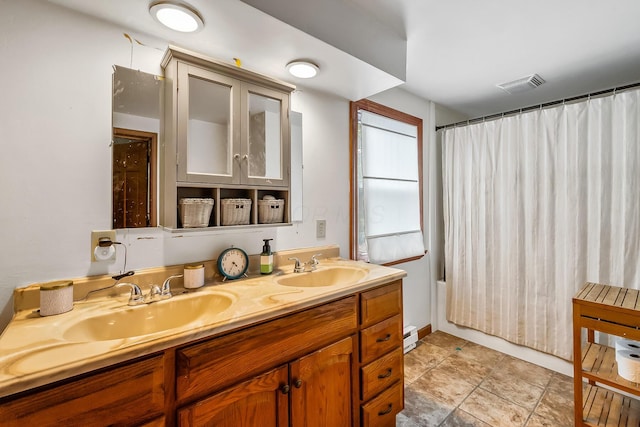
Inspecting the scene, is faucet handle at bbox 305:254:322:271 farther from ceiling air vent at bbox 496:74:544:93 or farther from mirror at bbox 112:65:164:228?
ceiling air vent at bbox 496:74:544:93

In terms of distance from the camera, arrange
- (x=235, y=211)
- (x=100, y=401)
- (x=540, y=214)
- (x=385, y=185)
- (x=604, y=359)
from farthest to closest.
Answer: (x=385, y=185) < (x=540, y=214) < (x=604, y=359) < (x=235, y=211) < (x=100, y=401)

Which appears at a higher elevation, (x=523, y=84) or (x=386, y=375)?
(x=523, y=84)

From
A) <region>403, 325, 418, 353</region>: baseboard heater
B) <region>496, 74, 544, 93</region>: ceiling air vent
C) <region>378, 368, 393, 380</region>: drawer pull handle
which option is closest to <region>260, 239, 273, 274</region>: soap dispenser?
<region>378, 368, 393, 380</region>: drawer pull handle

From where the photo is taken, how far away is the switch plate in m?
1.86

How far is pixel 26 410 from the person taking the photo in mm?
629

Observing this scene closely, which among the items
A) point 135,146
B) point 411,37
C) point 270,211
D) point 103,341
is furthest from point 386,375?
point 411,37

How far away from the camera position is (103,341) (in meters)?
0.79

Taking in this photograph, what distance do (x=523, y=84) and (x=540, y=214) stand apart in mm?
1025

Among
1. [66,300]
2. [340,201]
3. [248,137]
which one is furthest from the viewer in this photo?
[340,201]

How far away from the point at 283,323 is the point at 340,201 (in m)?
1.09

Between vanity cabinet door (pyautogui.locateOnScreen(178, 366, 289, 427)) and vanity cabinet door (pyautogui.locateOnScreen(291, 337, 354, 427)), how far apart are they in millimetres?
52

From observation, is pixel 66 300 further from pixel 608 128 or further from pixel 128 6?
pixel 608 128

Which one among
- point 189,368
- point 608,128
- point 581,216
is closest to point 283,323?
point 189,368

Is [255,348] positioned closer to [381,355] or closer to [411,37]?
[381,355]
